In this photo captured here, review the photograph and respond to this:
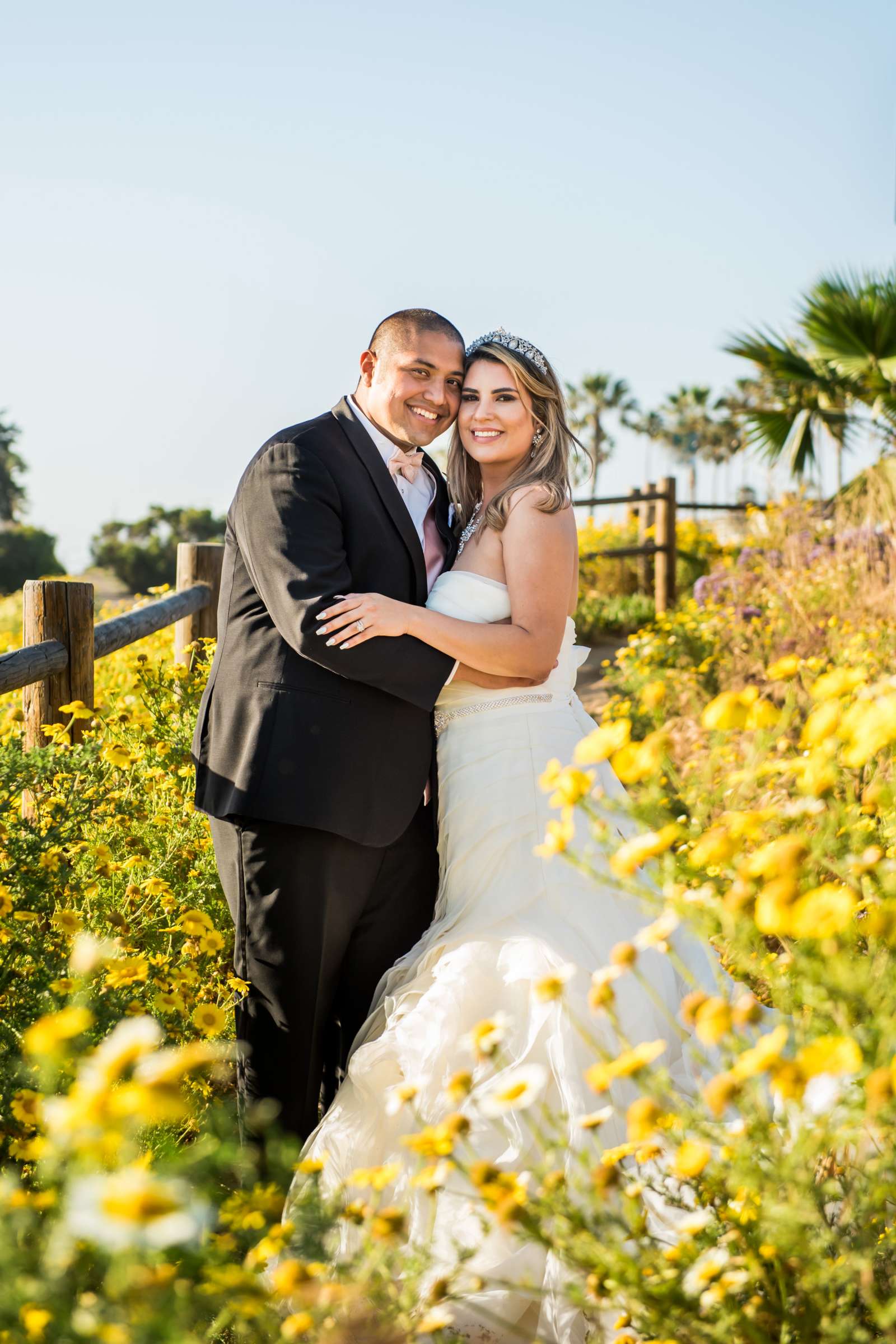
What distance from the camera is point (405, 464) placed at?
108 inches

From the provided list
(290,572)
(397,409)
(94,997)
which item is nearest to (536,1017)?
(94,997)

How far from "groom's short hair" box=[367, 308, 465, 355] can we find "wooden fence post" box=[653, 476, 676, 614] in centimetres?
784

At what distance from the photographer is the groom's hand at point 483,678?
2656mm

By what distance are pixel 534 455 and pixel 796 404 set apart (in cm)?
770

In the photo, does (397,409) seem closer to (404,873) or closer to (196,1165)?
(404,873)

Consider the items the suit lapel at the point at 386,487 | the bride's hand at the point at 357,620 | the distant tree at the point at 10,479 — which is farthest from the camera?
the distant tree at the point at 10,479

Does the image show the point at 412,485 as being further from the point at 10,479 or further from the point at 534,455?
the point at 10,479

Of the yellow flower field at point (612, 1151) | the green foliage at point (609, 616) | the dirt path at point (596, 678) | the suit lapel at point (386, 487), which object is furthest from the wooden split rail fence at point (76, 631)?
the green foliage at point (609, 616)

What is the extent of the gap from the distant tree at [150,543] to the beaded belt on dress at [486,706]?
60.7 ft

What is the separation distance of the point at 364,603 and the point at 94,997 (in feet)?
3.27

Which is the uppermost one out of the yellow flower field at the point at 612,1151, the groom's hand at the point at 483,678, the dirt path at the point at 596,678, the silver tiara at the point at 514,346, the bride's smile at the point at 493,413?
the silver tiara at the point at 514,346

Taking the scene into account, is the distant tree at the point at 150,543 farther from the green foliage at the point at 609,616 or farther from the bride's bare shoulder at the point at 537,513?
the bride's bare shoulder at the point at 537,513

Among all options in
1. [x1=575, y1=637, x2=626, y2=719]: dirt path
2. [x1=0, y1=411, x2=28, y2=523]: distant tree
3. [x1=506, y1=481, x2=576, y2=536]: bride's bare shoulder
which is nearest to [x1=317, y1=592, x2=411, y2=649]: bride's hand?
[x1=506, y1=481, x2=576, y2=536]: bride's bare shoulder

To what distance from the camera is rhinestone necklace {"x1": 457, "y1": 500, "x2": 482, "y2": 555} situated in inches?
114
